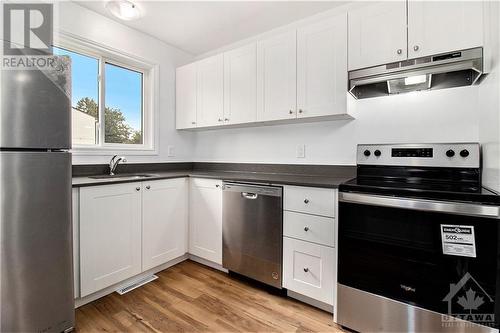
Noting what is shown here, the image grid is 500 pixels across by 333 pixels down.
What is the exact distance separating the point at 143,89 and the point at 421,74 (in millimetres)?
2687

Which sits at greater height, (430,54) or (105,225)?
(430,54)

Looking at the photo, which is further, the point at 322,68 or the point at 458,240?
the point at 322,68

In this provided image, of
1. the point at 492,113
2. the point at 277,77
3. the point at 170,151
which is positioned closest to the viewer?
the point at 492,113

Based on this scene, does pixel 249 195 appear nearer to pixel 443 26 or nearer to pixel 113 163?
pixel 113 163

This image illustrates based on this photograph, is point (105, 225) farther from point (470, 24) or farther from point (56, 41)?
point (470, 24)

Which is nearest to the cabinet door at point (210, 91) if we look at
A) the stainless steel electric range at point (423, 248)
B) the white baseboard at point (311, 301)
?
the stainless steel electric range at point (423, 248)

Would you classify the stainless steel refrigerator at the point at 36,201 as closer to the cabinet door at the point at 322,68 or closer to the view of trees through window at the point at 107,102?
the view of trees through window at the point at 107,102

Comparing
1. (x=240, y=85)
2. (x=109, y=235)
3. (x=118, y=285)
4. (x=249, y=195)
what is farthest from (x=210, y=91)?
(x=118, y=285)

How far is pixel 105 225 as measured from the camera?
181 centimetres

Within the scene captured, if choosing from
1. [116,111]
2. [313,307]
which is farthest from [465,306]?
[116,111]

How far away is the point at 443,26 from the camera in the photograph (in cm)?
151

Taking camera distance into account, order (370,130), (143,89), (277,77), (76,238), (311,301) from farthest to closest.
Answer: (143,89)
(277,77)
(370,130)
(311,301)
(76,238)

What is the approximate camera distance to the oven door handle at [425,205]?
1.16m

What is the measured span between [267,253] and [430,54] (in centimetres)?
177
